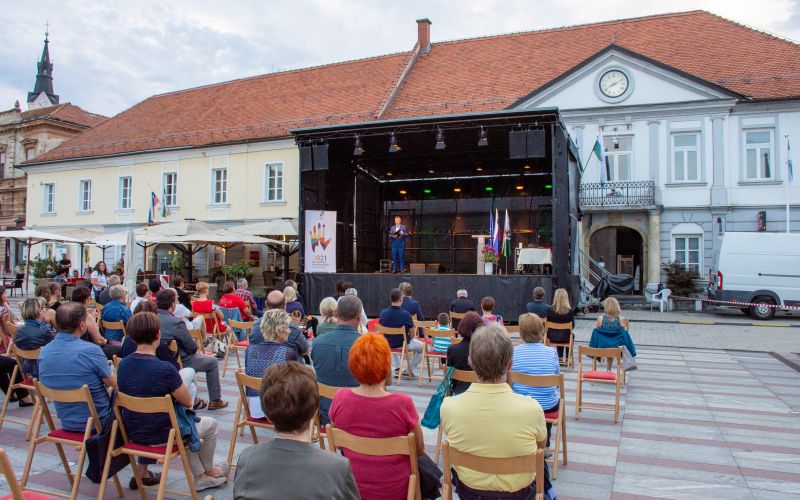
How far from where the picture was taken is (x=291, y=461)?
7.13 feet

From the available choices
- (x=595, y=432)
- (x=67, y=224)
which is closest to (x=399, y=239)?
(x=595, y=432)

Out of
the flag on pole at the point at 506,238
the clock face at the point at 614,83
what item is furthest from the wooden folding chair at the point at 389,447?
the clock face at the point at 614,83

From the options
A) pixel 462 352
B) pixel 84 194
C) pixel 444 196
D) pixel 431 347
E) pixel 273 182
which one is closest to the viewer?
pixel 462 352

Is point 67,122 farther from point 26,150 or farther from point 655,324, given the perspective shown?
point 655,324

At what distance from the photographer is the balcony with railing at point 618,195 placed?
19.8 m

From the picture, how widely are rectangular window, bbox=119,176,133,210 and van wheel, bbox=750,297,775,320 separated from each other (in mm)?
24789

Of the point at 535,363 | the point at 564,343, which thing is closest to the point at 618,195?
the point at 564,343

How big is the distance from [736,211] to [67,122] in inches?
1487

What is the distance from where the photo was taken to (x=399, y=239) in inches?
700

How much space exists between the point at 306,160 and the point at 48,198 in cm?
1980

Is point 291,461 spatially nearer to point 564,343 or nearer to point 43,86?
point 564,343

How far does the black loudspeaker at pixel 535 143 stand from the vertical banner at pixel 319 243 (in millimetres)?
5994

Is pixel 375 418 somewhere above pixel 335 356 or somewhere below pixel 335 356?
below

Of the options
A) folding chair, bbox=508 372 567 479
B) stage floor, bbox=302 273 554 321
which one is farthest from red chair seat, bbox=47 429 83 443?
stage floor, bbox=302 273 554 321
